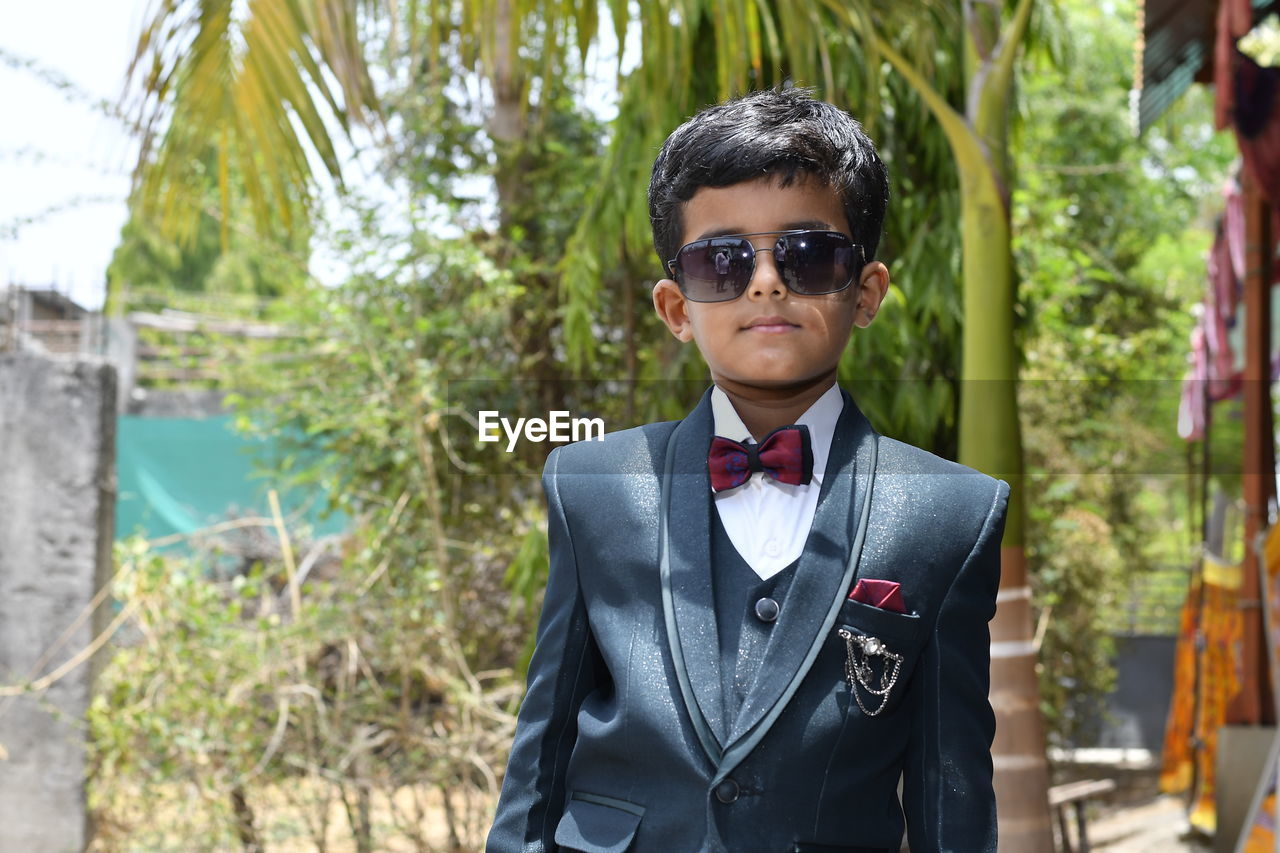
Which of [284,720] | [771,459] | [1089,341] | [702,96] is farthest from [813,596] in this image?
[1089,341]

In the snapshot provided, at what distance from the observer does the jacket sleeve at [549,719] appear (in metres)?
1.43

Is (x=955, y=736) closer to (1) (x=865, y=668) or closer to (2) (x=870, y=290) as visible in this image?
(1) (x=865, y=668)

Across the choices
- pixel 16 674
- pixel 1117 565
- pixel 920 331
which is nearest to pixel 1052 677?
pixel 1117 565

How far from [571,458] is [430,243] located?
364 centimetres

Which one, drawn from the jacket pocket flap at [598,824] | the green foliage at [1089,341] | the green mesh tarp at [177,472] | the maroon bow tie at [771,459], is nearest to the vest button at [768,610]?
the maroon bow tie at [771,459]

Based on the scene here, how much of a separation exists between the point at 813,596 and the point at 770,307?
12.5 inches

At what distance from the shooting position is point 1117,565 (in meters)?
7.09

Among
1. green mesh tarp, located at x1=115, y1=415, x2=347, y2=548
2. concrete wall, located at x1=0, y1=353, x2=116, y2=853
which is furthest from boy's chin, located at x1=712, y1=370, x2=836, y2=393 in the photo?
green mesh tarp, located at x1=115, y1=415, x2=347, y2=548

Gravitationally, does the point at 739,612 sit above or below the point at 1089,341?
below

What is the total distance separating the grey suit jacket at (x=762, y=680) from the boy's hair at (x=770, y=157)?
229mm

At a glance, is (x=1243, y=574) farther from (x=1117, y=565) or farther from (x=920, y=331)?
(x=920, y=331)

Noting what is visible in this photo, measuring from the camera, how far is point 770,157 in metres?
1.40

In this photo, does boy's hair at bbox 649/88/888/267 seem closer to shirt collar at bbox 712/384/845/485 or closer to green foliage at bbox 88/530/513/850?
shirt collar at bbox 712/384/845/485

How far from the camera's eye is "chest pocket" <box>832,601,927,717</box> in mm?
1344
